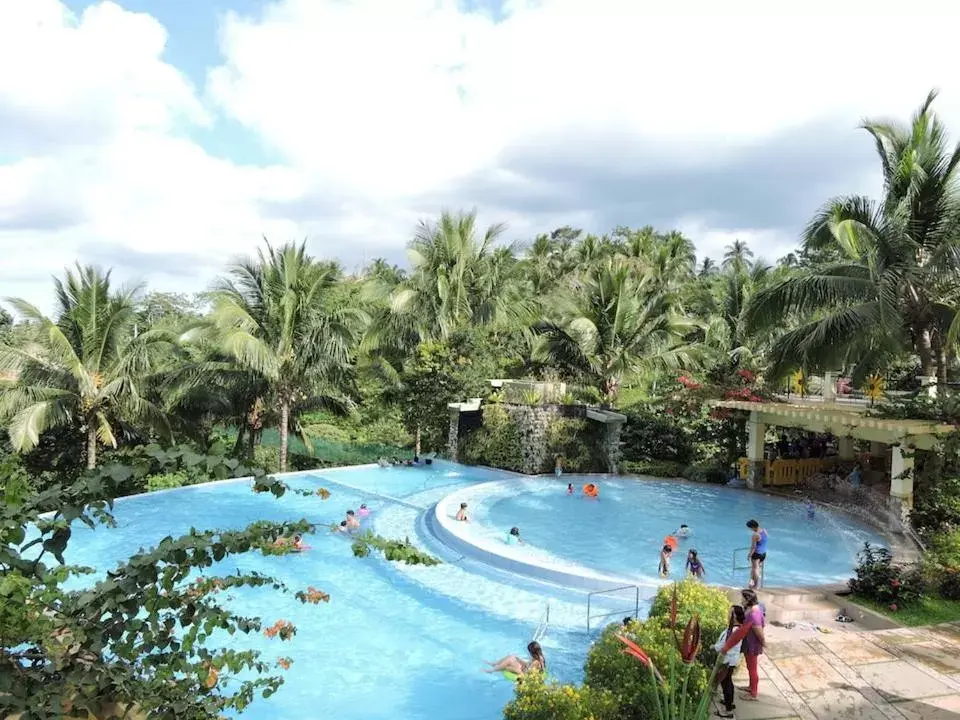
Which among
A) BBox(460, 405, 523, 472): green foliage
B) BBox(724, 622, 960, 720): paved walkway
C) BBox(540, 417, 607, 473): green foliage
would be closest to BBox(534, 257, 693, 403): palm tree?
BBox(540, 417, 607, 473): green foliage

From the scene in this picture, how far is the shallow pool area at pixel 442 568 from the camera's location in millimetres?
8531

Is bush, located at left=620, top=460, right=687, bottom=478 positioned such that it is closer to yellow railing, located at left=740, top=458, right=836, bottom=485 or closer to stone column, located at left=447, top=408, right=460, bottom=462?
yellow railing, located at left=740, top=458, right=836, bottom=485

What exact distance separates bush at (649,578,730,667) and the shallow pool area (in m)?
2.13

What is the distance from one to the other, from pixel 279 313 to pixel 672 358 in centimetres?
1282

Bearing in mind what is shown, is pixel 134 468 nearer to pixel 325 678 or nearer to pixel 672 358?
pixel 325 678

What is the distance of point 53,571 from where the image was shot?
112 inches

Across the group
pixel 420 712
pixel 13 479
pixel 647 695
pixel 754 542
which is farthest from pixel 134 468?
pixel 754 542

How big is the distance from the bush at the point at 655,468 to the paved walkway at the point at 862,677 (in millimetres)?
12737

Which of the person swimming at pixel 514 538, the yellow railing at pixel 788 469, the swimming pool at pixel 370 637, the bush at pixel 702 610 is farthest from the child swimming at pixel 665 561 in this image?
the yellow railing at pixel 788 469

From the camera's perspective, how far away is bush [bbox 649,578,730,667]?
22.1 feet

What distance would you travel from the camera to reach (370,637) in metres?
9.78

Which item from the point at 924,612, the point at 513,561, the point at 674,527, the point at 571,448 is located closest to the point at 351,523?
the point at 513,561

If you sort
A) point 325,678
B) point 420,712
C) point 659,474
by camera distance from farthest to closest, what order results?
1. point 659,474
2. point 325,678
3. point 420,712

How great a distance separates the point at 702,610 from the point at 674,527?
8.92 m
